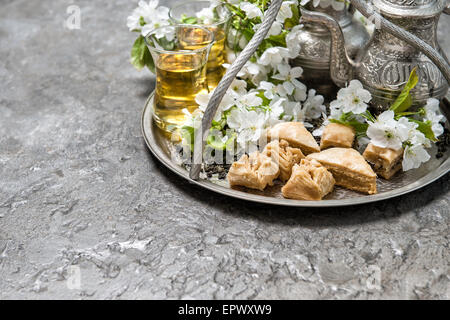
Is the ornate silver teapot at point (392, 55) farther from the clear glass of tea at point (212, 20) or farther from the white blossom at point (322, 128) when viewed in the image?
the clear glass of tea at point (212, 20)

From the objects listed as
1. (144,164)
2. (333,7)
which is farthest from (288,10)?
(144,164)

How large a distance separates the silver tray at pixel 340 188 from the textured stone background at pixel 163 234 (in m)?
0.03

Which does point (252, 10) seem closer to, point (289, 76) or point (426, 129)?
point (289, 76)

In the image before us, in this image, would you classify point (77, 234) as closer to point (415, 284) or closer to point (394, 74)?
point (415, 284)

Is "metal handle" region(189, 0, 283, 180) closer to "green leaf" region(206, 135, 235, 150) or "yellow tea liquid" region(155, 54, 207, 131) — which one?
"green leaf" region(206, 135, 235, 150)

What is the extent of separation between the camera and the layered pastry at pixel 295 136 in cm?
105

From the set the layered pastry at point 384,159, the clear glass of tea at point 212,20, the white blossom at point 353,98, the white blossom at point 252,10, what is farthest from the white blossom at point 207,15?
the layered pastry at point 384,159

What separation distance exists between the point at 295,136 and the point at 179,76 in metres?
0.27

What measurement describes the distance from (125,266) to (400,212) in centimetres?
48

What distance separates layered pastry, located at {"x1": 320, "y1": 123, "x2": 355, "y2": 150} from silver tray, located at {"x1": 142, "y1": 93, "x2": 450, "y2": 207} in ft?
0.31

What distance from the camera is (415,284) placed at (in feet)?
2.75

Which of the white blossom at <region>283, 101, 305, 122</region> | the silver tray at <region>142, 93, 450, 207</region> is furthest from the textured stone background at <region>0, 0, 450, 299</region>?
the white blossom at <region>283, 101, 305, 122</region>

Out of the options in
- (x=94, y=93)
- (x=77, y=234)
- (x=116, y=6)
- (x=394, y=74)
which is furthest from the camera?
(x=116, y=6)

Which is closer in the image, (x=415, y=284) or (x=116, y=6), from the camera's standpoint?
(x=415, y=284)
